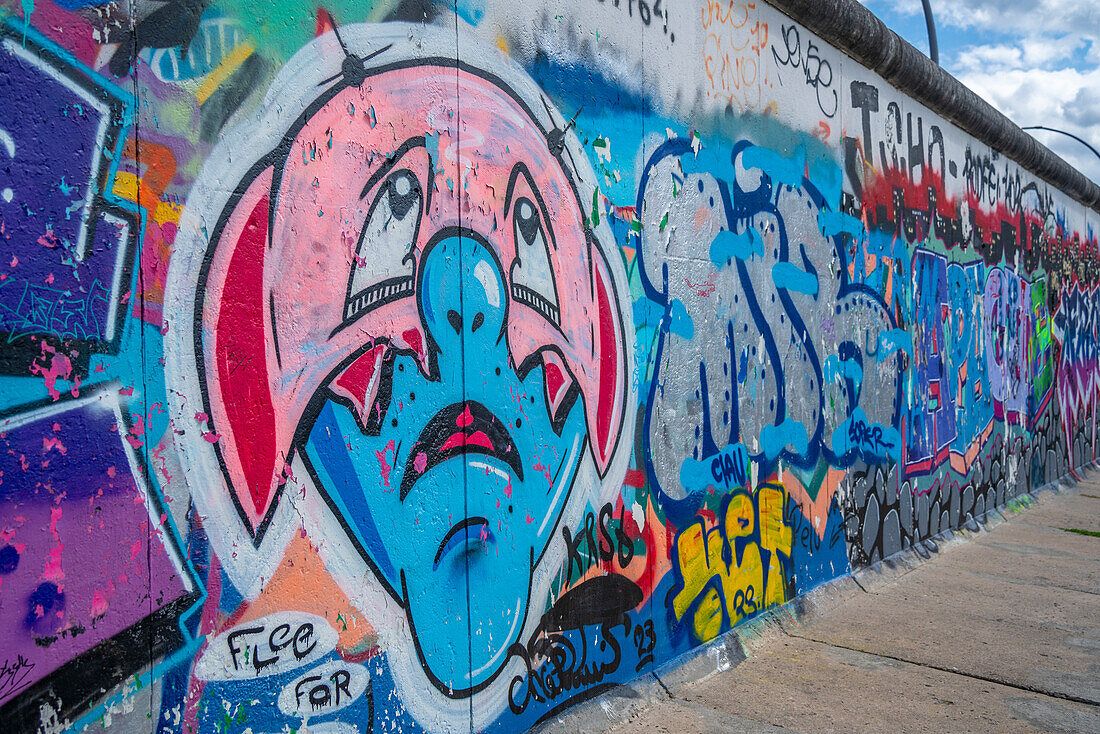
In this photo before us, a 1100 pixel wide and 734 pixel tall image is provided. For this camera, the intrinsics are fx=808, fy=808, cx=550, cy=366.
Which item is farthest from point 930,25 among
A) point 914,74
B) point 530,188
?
point 530,188

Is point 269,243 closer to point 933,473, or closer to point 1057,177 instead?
point 933,473

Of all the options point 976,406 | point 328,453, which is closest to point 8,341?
point 328,453

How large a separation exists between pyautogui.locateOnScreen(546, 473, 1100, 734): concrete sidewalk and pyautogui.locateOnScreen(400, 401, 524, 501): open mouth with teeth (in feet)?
3.92

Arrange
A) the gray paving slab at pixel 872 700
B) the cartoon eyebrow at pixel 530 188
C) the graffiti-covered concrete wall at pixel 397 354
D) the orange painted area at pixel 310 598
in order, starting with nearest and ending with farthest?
the graffiti-covered concrete wall at pixel 397 354
the orange painted area at pixel 310 598
the cartoon eyebrow at pixel 530 188
the gray paving slab at pixel 872 700

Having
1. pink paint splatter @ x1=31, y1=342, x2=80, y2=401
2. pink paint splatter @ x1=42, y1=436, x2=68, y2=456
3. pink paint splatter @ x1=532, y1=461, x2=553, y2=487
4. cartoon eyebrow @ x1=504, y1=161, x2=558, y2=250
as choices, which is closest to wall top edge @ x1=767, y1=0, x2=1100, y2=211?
cartoon eyebrow @ x1=504, y1=161, x2=558, y2=250

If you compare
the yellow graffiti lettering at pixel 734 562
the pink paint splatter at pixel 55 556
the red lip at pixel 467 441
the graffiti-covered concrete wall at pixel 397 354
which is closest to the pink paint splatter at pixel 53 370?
the graffiti-covered concrete wall at pixel 397 354

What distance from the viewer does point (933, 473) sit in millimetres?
7137

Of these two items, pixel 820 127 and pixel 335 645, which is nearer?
pixel 335 645

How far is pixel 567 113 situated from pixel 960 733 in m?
3.12

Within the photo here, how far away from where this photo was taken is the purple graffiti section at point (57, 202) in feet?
5.91

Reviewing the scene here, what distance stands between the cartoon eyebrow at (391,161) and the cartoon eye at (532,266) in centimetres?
52

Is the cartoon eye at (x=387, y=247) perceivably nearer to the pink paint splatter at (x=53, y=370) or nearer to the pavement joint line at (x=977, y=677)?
the pink paint splatter at (x=53, y=370)

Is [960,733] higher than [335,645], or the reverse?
[335,645]

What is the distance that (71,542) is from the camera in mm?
1887
